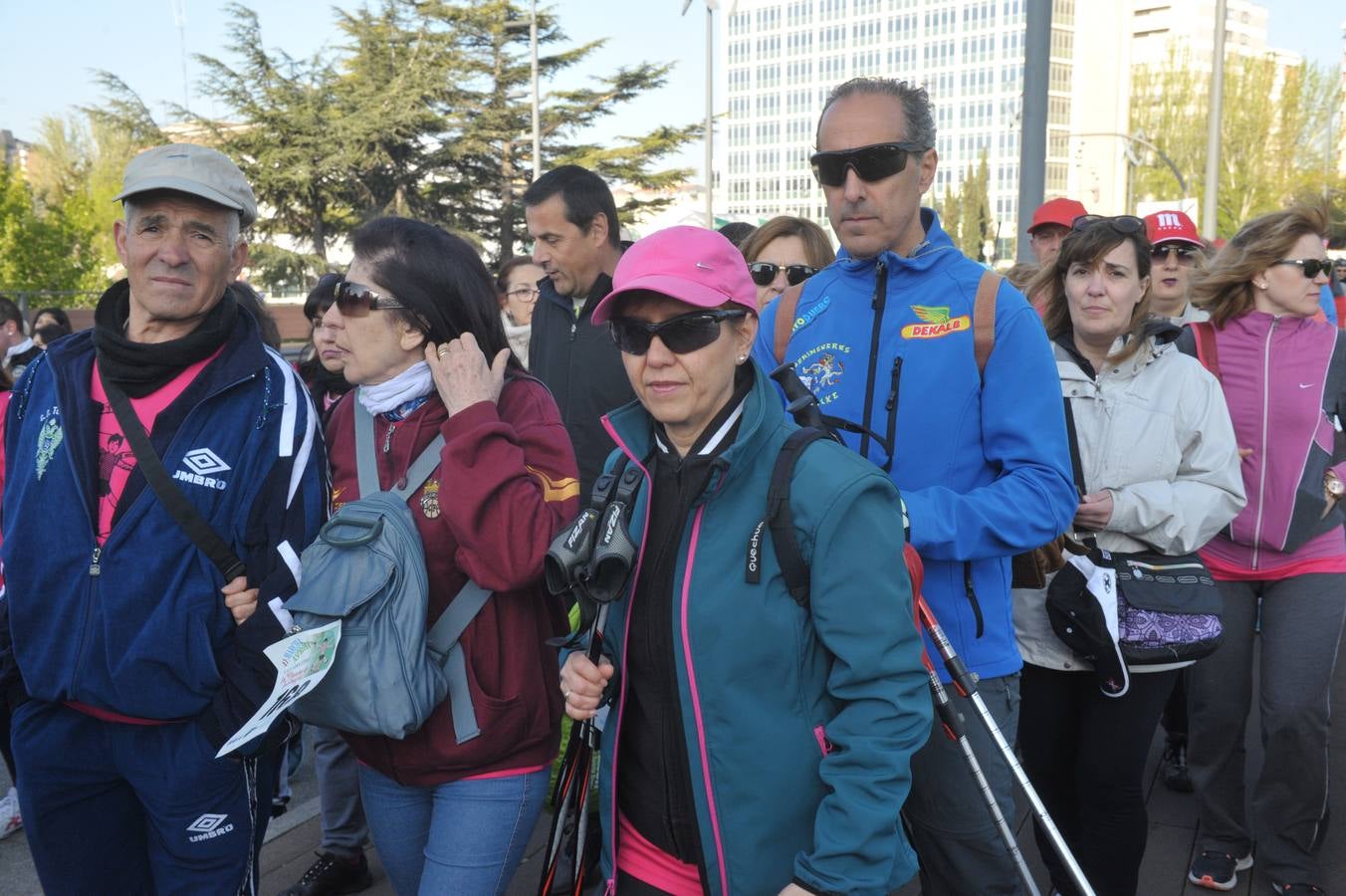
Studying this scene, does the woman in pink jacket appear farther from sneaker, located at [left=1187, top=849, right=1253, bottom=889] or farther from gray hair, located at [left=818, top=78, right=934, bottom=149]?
gray hair, located at [left=818, top=78, right=934, bottom=149]

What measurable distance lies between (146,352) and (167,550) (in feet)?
1.52

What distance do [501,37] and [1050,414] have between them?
39271 mm

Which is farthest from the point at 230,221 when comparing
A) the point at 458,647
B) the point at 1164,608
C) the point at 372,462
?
the point at 1164,608

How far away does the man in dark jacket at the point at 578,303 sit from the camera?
15.8 feet

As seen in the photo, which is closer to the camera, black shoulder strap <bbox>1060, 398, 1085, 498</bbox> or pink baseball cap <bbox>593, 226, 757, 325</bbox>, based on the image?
pink baseball cap <bbox>593, 226, 757, 325</bbox>

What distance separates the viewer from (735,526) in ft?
6.73

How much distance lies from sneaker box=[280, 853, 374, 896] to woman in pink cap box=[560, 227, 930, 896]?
2318 mm

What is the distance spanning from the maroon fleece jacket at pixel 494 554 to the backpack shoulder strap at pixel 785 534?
0.65 metres

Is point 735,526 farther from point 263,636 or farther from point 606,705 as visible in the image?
point 263,636

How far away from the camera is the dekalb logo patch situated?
104 inches

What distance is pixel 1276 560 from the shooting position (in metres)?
3.98

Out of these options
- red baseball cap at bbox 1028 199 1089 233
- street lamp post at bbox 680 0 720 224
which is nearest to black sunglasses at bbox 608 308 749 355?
red baseball cap at bbox 1028 199 1089 233

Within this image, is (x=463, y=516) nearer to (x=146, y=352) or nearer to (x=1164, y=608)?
(x=146, y=352)

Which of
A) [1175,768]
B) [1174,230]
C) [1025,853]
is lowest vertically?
[1175,768]
